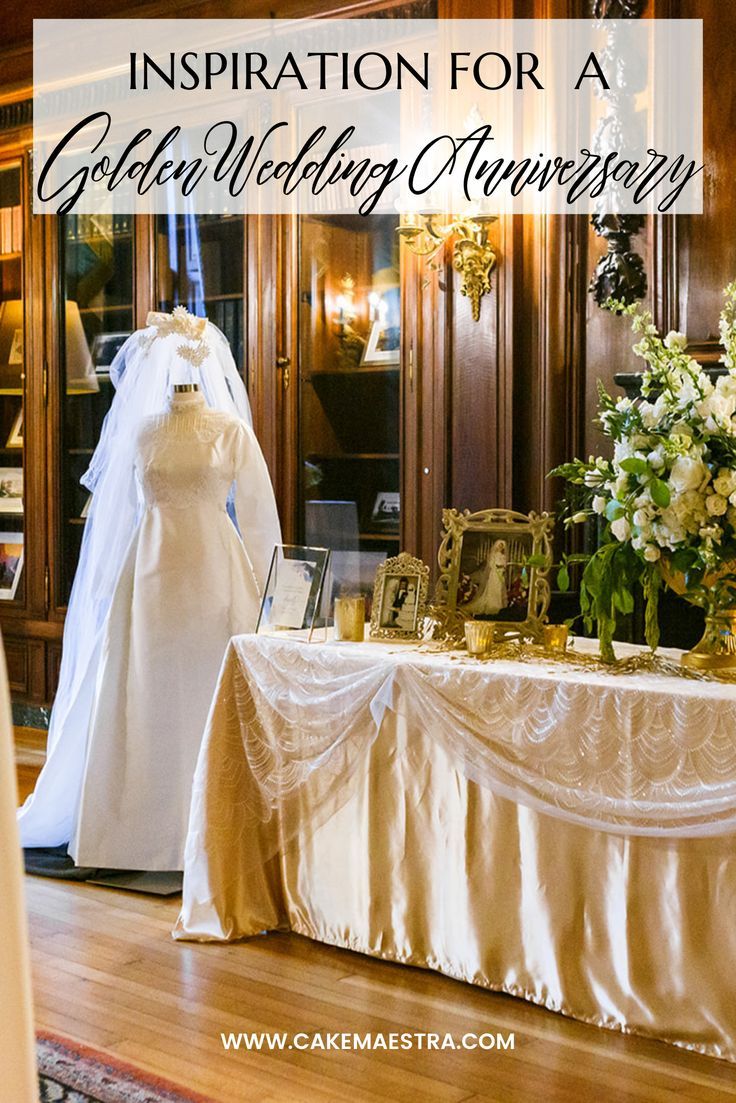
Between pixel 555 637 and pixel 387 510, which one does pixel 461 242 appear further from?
Answer: pixel 555 637

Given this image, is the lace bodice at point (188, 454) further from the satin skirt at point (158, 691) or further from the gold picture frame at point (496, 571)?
the gold picture frame at point (496, 571)

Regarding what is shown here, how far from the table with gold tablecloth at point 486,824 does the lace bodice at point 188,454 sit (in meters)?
0.75

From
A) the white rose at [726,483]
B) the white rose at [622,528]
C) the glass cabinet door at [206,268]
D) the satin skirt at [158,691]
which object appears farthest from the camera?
the glass cabinet door at [206,268]

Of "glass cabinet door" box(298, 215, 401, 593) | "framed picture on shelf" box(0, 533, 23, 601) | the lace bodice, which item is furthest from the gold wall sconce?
"framed picture on shelf" box(0, 533, 23, 601)

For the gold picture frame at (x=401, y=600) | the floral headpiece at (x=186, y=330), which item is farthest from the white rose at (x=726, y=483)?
the floral headpiece at (x=186, y=330)

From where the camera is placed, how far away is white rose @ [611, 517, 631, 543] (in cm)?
268

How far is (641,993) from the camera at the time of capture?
2.63 meters

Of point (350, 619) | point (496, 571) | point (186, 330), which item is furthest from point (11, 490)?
point (496, 571)

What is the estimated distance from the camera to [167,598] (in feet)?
12.6

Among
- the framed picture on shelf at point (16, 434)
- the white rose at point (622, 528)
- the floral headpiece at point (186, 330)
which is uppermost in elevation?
the floral headpiece at point (186, 330)

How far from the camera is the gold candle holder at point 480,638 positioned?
294 cm

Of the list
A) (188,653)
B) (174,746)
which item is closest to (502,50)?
(188,653)
